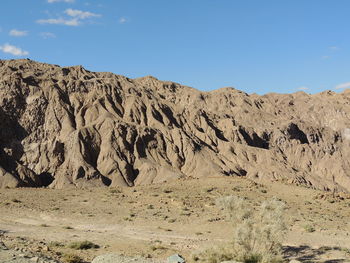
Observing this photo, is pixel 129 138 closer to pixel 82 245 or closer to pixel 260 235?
pixel 82 245

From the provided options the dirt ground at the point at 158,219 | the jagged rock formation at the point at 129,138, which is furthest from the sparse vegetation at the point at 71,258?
the jagged rock formation at the point at 129,138

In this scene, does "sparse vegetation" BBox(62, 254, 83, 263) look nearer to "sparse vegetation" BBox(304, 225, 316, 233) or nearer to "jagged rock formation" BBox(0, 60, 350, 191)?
"sparse vegetation" BBox(304, 225, 316, 233)

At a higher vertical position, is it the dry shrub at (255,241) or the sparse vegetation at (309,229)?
the dry shrub at (255,241)

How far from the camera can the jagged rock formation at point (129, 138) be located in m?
75.6

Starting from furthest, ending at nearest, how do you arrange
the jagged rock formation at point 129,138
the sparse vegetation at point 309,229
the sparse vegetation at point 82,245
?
the jagged rock formation at point 129,138 < the sparse vegetation at point 309,229 < the sparse vegetation at point 82,245

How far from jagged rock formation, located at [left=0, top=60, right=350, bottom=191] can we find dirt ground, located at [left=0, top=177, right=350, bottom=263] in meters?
A: 31.8

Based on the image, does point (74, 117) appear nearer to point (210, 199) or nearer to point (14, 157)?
point (14, 157)

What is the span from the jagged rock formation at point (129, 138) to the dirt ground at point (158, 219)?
31.8m

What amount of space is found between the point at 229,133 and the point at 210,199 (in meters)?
69.3

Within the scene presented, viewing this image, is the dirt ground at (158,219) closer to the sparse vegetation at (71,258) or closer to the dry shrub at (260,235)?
the sparse vegetation at (71,258)

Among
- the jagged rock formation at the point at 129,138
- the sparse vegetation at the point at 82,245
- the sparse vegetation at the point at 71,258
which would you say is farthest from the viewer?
the jagged rock formation at the point at 129,138

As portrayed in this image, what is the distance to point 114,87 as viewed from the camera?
98.4 m

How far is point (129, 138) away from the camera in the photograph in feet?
273

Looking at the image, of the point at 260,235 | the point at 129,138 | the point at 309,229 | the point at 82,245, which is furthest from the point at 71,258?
the point at 129,138
